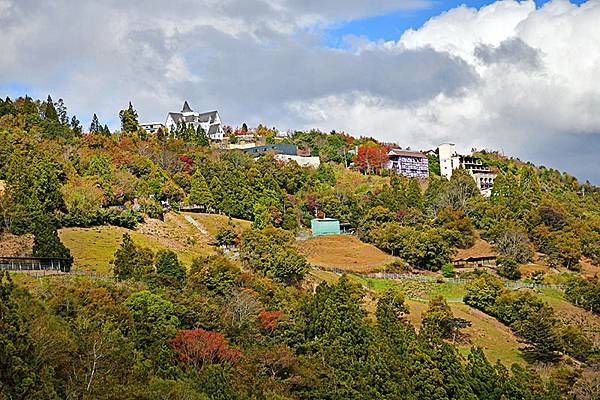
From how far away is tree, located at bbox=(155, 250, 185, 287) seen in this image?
36.8m

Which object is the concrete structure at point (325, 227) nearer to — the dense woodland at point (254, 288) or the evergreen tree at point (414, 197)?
the dense woodland at point (254, 288)

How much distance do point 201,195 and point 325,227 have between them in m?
12.0

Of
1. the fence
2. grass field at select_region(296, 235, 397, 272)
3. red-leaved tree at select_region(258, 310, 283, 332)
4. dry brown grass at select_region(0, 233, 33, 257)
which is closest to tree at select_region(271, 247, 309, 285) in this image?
the fence

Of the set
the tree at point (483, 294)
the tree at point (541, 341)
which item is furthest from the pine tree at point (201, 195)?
the tree at point (541, 341)

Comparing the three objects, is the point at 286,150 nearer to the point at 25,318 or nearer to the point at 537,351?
the point at 537,351

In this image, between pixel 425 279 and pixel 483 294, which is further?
pixel 425 279

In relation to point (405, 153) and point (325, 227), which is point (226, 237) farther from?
point (405, 153)

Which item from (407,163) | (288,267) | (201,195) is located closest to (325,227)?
(201,195)

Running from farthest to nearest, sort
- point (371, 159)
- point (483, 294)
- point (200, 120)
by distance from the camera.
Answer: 1. point (200, 120)
2. point (371, 159)
3. point (483, 294)

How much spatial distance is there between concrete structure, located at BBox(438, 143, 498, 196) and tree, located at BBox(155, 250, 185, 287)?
5478cm

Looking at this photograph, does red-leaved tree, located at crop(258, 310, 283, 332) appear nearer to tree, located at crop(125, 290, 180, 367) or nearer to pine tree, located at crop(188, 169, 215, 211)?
tree, located at crop(125, 290, 180, 367)

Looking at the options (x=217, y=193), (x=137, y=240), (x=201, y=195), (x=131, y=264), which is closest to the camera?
(x=131, y=264)

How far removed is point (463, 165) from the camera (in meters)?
88.0

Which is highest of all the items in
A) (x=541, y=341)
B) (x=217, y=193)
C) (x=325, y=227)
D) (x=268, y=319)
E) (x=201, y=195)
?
(x=217, y=193)
